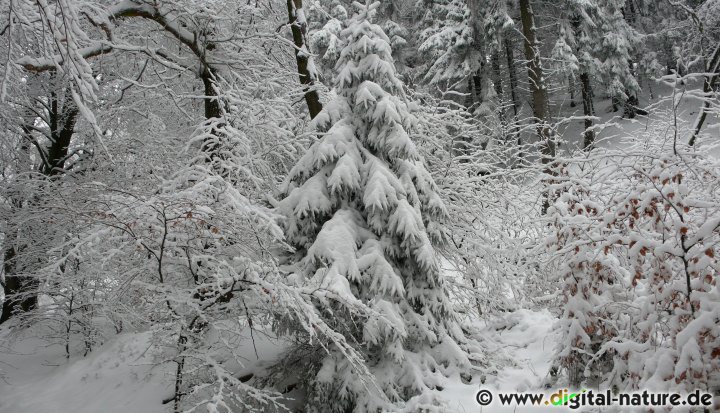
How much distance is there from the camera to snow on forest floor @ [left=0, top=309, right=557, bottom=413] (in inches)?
217

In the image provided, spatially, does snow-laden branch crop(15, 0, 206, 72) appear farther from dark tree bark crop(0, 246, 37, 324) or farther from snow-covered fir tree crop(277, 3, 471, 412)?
dark tree bark crop(0, 246, 37, 324)

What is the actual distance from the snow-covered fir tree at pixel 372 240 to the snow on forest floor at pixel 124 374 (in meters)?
0.59

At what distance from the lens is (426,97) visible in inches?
327

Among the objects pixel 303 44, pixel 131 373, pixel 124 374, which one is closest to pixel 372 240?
pixel 303 44

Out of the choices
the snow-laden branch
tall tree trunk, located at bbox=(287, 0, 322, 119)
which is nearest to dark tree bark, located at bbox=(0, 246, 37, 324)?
the snow-laden branch

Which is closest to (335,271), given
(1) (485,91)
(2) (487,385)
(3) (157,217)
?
(3) (157,217)

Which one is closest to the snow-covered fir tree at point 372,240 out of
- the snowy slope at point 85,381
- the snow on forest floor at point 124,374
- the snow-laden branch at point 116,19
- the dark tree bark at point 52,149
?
the snow on forest floor at point 124,374

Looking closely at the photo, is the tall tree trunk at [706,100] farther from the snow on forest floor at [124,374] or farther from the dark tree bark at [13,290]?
the dark tree bark at [13,290]

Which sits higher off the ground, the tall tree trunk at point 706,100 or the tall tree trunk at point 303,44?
the tall tree trunk at point 303,44

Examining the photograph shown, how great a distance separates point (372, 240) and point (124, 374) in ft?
18.5

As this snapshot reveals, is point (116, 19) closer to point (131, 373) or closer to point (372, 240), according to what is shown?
point (372, 240)

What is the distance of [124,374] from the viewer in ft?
26.6

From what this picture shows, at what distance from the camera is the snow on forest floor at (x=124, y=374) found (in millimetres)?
5523

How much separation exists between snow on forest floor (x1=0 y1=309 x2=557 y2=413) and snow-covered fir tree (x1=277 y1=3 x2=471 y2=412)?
59cm
